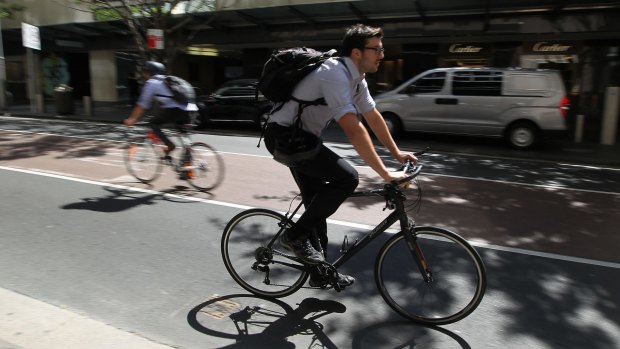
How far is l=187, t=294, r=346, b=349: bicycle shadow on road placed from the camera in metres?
3.14

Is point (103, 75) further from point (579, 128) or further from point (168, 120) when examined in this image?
point (579, 128)

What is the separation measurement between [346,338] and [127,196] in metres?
4.46

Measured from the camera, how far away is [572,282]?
13.5 feet

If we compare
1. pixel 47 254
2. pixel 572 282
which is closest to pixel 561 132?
pixel 572 282

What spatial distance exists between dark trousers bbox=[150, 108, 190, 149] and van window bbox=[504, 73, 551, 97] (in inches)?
316

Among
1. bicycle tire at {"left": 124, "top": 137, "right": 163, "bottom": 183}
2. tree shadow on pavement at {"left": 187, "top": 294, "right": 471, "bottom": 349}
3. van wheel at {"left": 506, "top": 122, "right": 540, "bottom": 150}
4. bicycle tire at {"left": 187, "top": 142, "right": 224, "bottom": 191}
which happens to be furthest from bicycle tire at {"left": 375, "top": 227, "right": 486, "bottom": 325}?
van wheel at {"left": 506, "top": 122, "right": 540, "bottom": 150}

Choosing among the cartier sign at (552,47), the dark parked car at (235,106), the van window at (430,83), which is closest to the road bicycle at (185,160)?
the van window at (430,83)

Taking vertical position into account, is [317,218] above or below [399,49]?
below

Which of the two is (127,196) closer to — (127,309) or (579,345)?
(127,309)

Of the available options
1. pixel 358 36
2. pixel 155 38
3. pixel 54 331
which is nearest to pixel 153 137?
pixel 54 331

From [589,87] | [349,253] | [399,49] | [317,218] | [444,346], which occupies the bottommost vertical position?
[444,346]

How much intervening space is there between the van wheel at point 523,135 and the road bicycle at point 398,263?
30.4ft

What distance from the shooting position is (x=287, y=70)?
3.12 metres

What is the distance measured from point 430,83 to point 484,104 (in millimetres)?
1445
